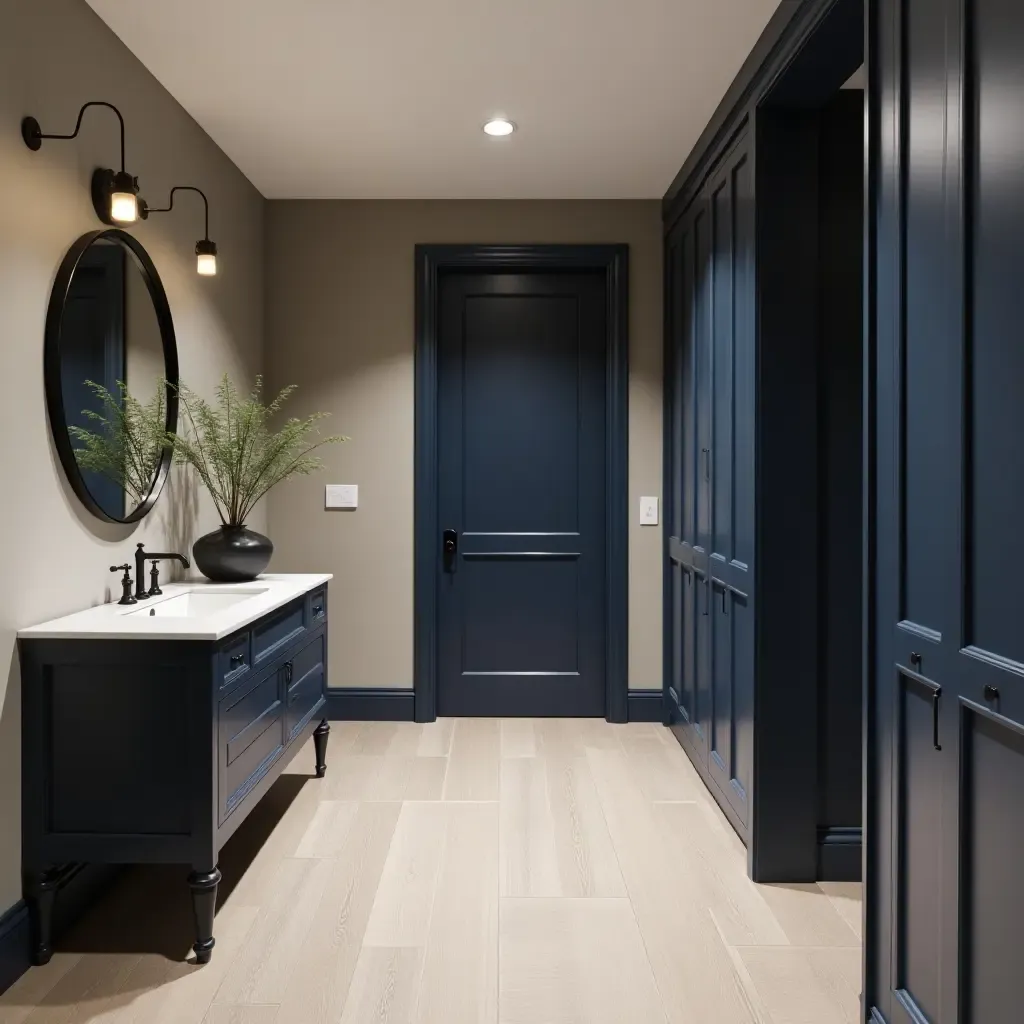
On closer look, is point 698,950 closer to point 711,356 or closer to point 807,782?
point 807,782

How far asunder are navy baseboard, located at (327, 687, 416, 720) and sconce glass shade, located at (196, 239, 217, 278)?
2.06 meters

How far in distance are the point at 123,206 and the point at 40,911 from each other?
1.79m

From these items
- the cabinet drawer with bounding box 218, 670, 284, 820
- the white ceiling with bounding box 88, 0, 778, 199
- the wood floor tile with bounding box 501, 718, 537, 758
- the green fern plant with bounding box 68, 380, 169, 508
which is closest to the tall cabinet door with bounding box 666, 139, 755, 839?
the white ceiling with bounding box 88, 0, 778, 199

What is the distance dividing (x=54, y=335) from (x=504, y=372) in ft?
7.44

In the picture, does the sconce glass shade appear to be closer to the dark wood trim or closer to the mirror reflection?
the mirror reflection

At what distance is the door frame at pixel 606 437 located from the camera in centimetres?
410

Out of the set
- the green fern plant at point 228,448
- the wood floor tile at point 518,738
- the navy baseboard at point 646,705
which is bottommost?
the wood floor tile at point 518,738

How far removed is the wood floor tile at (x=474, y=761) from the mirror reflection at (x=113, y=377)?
1540 mm

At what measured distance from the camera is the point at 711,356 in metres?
3.13

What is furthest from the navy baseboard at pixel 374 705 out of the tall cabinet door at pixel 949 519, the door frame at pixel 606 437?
the tall cabinet door at pixel 949 519

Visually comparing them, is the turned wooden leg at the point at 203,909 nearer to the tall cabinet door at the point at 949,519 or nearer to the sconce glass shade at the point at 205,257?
the tall cabinet door at the point at 949,519

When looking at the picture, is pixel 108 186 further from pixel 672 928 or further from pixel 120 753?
pixel 672 928

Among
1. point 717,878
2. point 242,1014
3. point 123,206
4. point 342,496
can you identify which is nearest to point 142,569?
point 123,206

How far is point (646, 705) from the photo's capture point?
416 cm
